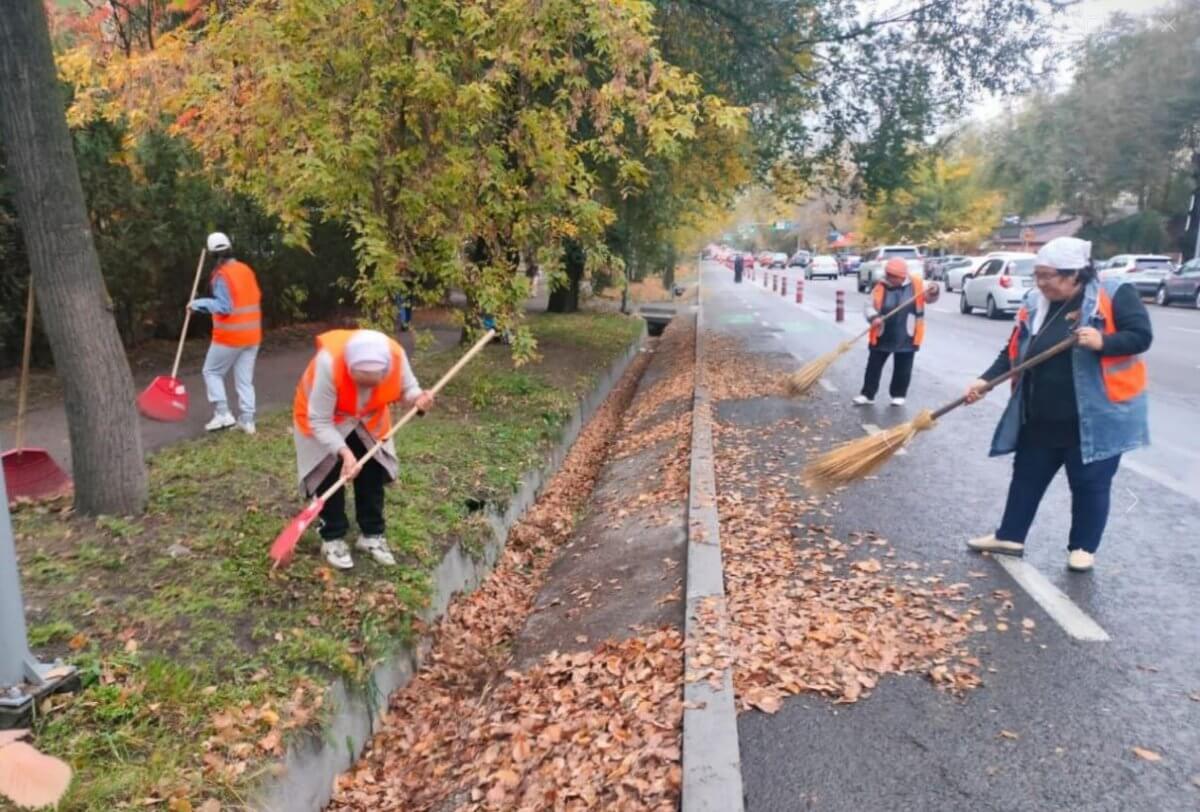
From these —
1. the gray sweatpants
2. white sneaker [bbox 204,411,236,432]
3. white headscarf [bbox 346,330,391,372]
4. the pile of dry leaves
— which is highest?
white headscarf [bbox 346,330,391,372]

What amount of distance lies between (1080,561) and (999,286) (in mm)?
18159

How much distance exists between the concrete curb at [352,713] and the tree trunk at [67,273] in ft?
6.30

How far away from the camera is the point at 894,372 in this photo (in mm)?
9805

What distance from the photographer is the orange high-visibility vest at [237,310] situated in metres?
7.35

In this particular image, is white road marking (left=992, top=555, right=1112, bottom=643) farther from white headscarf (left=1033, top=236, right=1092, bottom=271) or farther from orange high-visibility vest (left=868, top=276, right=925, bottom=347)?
orange high-visibility vest (left=868, top=276, right=925, bottom=347)

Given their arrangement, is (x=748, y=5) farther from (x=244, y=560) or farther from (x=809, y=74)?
(x=244, y=560)

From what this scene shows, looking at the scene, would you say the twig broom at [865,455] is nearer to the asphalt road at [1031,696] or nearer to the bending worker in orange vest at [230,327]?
the asphalt road at [1031,696]

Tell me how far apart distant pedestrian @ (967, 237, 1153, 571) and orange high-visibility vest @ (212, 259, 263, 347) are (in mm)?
5989

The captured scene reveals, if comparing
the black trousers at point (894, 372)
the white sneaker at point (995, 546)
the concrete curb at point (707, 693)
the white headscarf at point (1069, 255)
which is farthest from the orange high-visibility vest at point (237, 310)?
the black trousers at point (894, 372)

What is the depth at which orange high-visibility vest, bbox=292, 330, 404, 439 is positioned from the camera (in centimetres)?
419

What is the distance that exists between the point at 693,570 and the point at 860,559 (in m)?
1.08

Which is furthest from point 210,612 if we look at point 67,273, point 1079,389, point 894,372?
point 894,372

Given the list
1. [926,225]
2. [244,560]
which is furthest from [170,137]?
[926,225]

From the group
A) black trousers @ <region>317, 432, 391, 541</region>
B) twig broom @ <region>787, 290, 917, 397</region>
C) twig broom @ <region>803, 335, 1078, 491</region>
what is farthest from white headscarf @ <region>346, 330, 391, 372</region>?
twig broom @ <region>787, 290, 917, 397</region>
